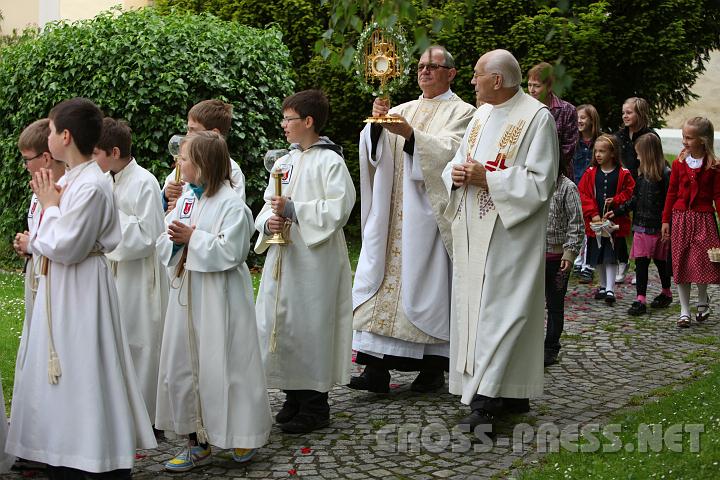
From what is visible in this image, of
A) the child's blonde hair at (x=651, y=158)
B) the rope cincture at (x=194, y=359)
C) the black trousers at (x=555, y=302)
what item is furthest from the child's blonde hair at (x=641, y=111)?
the rope cincture at (x=194, y=359)

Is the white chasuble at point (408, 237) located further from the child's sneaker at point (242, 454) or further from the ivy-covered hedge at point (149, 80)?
the ivy-covered hedge at point (149, 80)

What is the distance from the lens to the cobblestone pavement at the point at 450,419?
217 inches

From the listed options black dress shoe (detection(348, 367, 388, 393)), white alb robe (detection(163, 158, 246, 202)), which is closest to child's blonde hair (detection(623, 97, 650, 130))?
black dress shoe (detection(348, 367, 388, 393))

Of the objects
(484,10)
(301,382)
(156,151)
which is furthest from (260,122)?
(301,382)

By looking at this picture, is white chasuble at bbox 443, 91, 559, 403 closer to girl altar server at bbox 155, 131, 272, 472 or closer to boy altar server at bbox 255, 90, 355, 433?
boy altar server at bbox 255, 90, 355, 433

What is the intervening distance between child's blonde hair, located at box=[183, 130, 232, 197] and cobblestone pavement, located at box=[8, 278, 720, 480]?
152cm

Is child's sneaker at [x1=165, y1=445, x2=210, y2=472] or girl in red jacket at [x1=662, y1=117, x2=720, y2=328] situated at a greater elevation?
girl in red jacket at [x1=662, y1=117, x2=720, y2=328]

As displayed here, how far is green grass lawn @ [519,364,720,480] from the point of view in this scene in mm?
5226

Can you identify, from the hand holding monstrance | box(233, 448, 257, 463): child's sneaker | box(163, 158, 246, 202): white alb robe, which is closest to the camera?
box(233, 448, 257, 463): child's sneaker

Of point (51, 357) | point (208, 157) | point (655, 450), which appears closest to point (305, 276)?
point (208, 157)

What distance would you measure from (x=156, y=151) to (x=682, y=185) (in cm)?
547

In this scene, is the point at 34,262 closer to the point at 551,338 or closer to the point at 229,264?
the point at 229,264

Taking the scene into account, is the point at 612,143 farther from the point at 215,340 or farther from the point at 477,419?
the point at 215,340

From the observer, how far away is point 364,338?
277 inches
